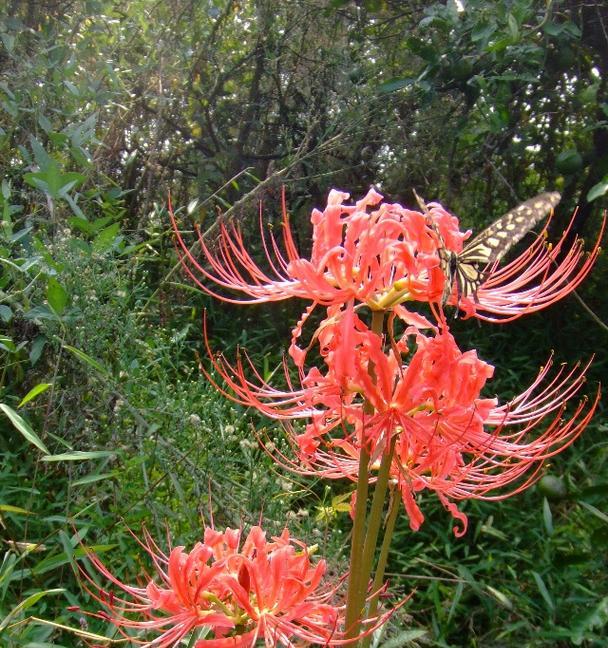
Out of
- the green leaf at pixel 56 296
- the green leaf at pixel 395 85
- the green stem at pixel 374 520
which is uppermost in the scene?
the green leaf at pixel 395 85

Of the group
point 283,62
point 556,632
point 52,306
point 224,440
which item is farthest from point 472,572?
point 283,62

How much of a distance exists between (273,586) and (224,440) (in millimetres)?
771

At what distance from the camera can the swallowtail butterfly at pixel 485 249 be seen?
3.65 ft

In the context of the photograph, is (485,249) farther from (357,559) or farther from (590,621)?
(590,621)

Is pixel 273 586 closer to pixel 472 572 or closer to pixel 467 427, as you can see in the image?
pixel 467 427

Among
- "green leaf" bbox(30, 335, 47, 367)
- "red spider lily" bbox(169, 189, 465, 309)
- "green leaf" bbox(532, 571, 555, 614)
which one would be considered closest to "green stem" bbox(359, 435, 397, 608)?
"red spider lily" bbox(169, 189, 465, 309)

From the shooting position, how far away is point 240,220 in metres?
2.96

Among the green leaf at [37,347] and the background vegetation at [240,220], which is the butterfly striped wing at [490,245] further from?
the green leaf at [37,347]

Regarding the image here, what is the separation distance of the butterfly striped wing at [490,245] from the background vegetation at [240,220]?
0.68m

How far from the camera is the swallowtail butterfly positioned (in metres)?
1.11

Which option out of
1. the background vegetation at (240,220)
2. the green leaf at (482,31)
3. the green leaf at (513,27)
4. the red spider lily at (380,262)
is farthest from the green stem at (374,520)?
the green leaf at (482,31)

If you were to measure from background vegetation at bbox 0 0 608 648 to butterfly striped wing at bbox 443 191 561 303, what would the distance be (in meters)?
0.68

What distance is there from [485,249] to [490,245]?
0.09 ft

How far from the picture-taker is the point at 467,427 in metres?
1.10
